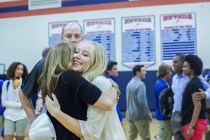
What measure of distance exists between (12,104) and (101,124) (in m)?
3.09

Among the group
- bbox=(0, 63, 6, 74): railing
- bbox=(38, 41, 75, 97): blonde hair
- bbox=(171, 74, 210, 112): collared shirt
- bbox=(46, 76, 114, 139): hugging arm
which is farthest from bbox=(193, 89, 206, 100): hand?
bbox=(0, 63, 6, 74): railing

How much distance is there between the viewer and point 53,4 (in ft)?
33.8

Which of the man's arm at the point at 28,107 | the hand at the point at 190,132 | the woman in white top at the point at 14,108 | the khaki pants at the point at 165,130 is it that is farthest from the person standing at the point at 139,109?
the man's arm at the point at 28,107

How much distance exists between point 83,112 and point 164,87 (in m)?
2.98

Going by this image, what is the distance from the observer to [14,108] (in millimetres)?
4527

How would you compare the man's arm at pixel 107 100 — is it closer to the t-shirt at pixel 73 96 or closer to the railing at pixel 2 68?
the t-shirt at pixel 73 96

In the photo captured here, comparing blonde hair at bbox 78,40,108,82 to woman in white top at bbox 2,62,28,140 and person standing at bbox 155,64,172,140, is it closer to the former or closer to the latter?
person standing at bbox 155,64,172,140

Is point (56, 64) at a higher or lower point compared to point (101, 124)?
higher

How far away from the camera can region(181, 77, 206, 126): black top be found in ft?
10.8

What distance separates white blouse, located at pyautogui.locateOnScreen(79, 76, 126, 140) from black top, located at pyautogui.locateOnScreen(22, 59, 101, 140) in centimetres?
5

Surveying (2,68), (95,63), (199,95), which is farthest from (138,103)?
(2,68)

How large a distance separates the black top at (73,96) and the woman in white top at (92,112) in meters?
0.03

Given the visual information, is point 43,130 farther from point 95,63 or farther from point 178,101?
point 178,101

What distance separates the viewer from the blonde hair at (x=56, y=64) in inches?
67.4
